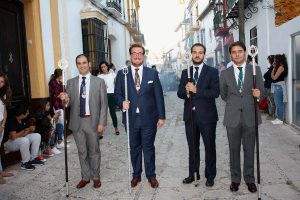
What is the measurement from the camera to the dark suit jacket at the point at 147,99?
470cm

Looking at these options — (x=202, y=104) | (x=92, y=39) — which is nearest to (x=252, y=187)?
(x=202, y=104)

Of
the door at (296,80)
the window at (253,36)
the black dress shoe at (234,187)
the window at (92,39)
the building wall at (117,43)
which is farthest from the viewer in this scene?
the building wall at (117,43)

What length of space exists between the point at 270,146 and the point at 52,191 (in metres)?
4.10

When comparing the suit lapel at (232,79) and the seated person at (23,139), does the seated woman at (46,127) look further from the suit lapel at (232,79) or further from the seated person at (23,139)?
the suit lapel at (232,79)

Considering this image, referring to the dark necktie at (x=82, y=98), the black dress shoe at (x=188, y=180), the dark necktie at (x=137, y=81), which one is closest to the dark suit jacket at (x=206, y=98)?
the dark necktie at (x=137, y=81)

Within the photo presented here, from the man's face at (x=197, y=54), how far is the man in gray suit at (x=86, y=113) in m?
1.33

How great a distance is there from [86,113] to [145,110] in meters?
0.82

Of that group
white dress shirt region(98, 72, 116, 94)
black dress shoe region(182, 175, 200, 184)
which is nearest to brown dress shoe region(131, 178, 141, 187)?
black dress shoe region(182, 175, 200, 184)

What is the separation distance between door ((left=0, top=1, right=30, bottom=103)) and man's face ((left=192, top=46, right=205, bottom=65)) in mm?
4104

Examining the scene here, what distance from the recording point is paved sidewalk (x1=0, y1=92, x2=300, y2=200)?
14.6ft

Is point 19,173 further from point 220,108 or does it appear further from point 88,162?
point 220,108

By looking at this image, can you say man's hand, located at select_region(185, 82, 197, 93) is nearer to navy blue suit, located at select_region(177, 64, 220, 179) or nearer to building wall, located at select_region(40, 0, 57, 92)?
navy blue suit, located at select_region(177, 64, 220, 179)

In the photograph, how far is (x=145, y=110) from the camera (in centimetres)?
470

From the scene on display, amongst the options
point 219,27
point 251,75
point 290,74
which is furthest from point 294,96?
point 219,27
